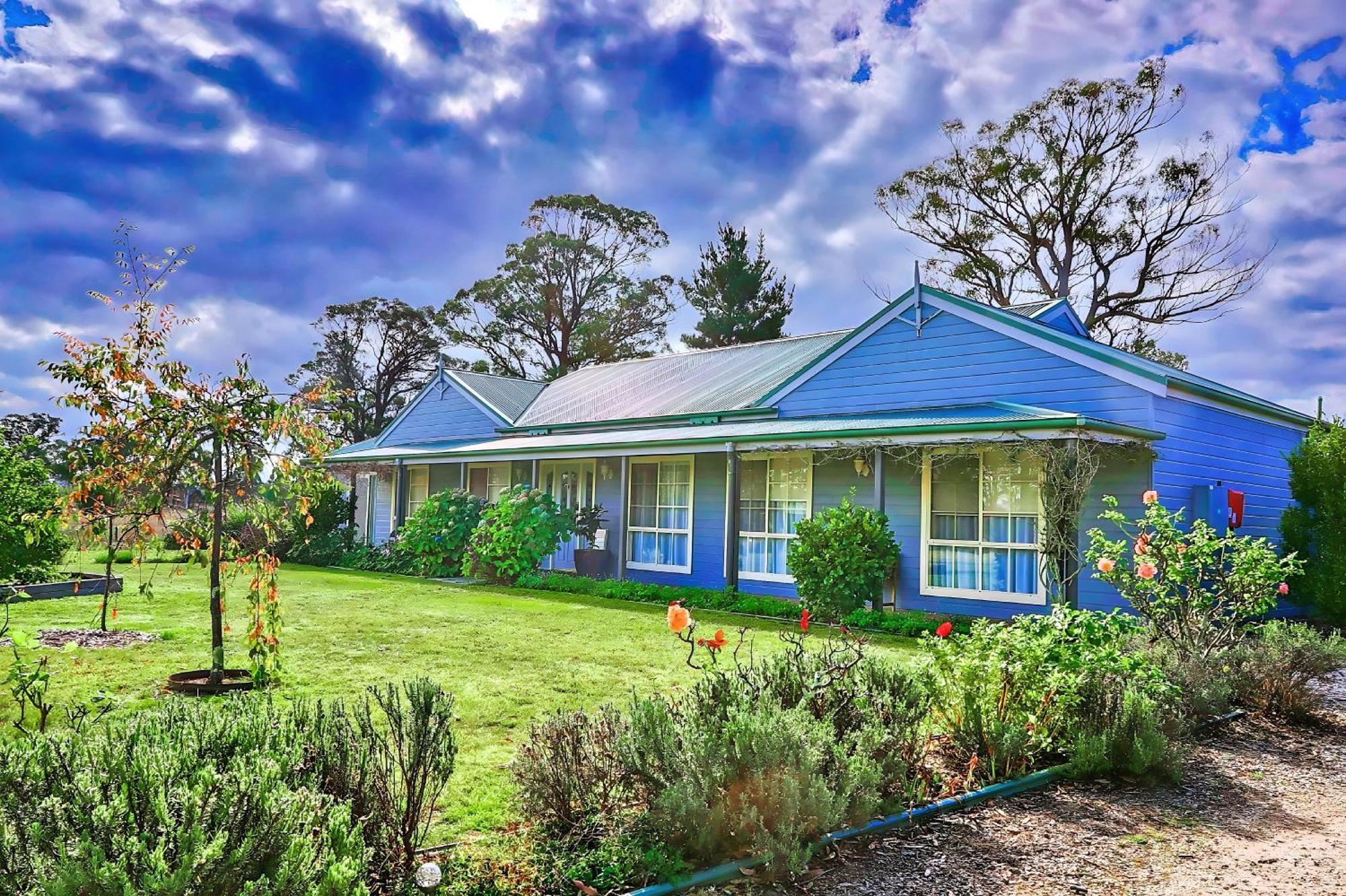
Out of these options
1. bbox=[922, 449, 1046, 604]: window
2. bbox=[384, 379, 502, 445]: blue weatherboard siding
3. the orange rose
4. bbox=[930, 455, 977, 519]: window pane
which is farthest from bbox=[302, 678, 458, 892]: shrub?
bbox=[384, 379, 502, 445]: blue weatherboard siding

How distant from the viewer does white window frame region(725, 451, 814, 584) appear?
1380cm

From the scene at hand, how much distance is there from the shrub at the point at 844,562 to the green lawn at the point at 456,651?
0.85 meters

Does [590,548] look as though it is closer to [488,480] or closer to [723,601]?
[723,601]

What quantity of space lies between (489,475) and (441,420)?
343cm

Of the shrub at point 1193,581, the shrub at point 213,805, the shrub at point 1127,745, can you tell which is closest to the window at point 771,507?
the shrub at point 1193,581

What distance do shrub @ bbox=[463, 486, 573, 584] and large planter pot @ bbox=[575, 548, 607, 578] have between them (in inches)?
22.9

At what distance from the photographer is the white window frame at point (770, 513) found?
45.3ft

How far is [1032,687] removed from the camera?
17.1ft

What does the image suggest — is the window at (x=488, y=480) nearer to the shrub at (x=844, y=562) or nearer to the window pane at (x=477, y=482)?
the window pane at (x=477, y=482)

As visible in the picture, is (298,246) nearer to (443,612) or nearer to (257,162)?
(257,162)

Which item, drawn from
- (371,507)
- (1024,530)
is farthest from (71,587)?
(1024,530)

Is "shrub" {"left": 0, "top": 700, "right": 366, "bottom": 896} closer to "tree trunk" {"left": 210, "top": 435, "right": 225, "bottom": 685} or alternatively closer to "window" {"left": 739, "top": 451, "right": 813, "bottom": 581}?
"tree trunk" {"left": 210, "top": 435, "right": 225, "bottom": 685}

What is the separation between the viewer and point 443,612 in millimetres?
11680

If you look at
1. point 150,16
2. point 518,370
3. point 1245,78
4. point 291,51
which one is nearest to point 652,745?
point 150,16
